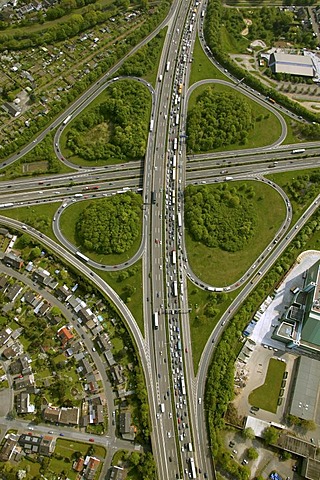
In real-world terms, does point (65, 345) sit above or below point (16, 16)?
below

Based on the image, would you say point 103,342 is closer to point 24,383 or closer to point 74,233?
point 24,383

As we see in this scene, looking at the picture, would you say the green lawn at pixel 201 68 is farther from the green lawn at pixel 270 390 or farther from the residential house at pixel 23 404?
the residential house at pixel 23 404

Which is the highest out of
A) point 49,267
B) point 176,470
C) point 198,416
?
point 49,267

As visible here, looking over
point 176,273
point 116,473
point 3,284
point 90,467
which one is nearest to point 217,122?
point 176,273

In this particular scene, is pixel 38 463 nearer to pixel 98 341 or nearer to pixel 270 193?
pixel 98 341

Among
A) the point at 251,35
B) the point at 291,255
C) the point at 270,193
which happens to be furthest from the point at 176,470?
the point at 251,35

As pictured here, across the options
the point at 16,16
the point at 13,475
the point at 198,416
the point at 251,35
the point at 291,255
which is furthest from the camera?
the point at 251,35

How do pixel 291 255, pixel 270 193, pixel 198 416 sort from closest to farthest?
pixel 198 416 → pixel 291 255 → pixel 270 193

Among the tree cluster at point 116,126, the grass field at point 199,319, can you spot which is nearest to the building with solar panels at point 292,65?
the tree cluster at point 116,126
